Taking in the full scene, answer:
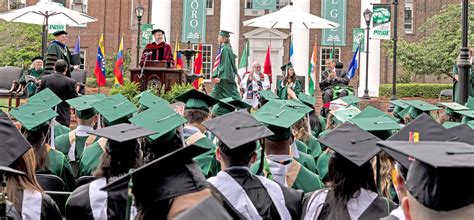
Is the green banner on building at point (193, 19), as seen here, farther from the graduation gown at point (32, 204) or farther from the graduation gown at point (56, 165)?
the graduation gown at point (32, 204)

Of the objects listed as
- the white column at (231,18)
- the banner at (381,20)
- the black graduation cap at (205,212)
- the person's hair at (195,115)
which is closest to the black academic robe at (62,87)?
the person's hair at (195,115)

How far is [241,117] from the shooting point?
5148 mm

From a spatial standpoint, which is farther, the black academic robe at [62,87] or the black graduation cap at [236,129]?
the black academic robe at [62,87]

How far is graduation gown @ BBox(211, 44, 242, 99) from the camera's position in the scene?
1864 centimetres

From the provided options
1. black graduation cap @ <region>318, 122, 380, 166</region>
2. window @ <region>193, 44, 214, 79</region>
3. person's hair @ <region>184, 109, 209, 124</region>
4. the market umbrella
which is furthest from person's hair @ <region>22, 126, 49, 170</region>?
window @ <region>193, 44, 214, 79</region>

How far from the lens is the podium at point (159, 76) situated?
623 inches

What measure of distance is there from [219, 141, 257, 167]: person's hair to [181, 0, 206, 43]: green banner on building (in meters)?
33.0

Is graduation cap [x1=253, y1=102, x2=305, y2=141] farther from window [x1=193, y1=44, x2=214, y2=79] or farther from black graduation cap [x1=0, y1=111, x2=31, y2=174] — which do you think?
window [x1=193, y1=44, x2=214, y2=79]

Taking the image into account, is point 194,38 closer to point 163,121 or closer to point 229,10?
point 229,10

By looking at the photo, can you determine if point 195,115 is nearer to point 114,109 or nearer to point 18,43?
point 114,109

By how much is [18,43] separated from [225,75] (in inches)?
864

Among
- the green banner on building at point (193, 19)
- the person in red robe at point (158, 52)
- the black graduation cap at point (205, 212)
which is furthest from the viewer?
the green banner on building at point (193, 19)

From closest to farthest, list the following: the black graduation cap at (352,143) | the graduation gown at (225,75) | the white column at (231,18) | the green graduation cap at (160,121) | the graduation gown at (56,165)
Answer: the black graduation cap at (352,143), the green graduation cap at (160,121), the graduation gown at (56,165), the graduation gown at (225,75), the white column at (231,18)

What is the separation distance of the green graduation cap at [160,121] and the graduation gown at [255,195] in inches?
54.3
